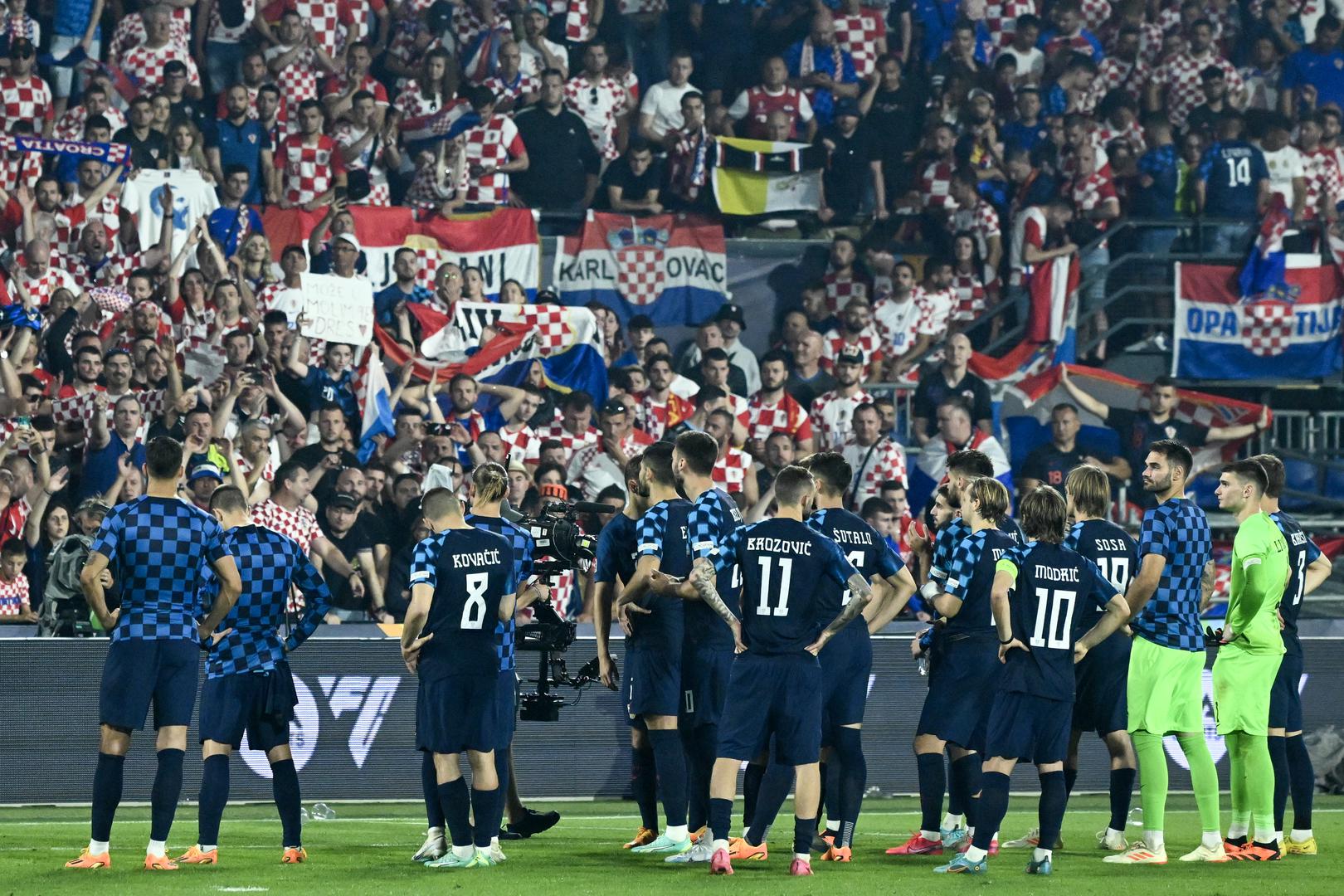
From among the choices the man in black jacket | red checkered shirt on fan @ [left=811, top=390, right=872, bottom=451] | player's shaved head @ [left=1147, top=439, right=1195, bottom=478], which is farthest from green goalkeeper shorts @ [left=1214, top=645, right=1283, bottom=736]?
the man in black jacket

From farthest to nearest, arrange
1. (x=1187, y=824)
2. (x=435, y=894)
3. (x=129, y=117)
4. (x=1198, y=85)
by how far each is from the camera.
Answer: (x=1198, y=85) < (x=129, y=117) < (x=1187, y=824) < (x=435, y=894)

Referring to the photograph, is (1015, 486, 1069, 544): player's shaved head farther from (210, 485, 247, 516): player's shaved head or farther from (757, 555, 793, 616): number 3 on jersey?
(210, 485, 247, 516): player's shaved head

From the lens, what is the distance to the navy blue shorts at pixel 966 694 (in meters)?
10.3

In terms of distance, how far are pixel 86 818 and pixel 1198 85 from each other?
1510cm

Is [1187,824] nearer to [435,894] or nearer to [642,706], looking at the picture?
[642,706]

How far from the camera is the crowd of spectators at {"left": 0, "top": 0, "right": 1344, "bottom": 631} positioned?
15.9 m

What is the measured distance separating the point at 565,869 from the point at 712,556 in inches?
70.4

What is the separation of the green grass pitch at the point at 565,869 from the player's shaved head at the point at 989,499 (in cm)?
179

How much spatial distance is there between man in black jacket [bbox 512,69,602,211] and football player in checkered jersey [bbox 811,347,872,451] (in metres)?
3.81

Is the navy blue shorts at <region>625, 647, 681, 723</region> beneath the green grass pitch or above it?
above

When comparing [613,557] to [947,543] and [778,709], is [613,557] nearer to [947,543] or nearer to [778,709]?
[778,709]

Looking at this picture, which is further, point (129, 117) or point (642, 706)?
point (129, 117)

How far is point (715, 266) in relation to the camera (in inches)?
787

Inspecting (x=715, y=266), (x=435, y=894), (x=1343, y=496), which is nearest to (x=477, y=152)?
(x=715, y=266)
